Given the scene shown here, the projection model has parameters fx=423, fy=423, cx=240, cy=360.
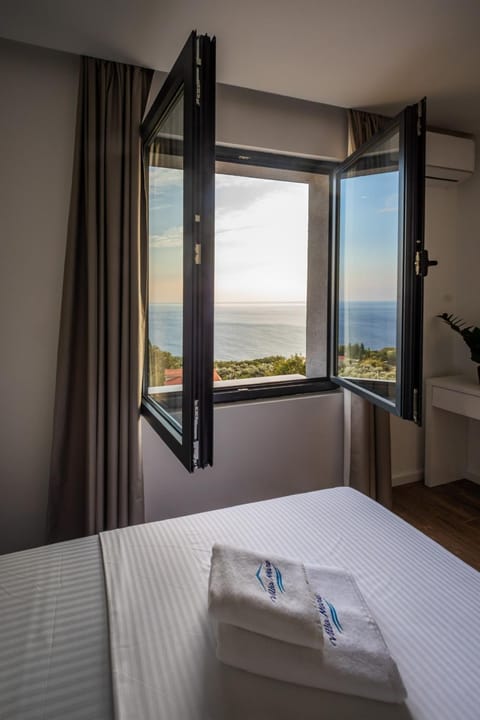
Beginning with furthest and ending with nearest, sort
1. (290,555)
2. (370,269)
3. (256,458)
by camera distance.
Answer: (256,458)
(370,269)
(290,555)

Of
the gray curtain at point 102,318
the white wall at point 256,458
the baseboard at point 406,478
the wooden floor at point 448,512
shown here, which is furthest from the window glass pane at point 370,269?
the gray curtain at point 102,318

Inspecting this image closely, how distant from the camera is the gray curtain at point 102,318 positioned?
2.00 meters

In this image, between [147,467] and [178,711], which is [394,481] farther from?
[178,711]

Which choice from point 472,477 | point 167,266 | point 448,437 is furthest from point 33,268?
point 472,477

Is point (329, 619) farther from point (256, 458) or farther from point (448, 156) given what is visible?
point (448, 156)

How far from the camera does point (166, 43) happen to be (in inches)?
73.4

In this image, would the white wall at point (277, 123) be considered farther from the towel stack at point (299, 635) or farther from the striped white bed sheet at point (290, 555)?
the towel stack at point (299, 635)

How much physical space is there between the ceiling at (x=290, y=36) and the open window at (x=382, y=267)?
30cm

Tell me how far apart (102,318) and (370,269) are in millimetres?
1504

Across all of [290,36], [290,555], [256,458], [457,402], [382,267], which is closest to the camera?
[290,555]

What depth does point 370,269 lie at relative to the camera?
2.44 metres

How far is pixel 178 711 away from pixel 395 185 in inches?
87.2

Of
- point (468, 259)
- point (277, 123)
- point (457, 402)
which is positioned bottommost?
point (457, 402)

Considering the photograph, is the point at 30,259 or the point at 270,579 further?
the point at 30,259
